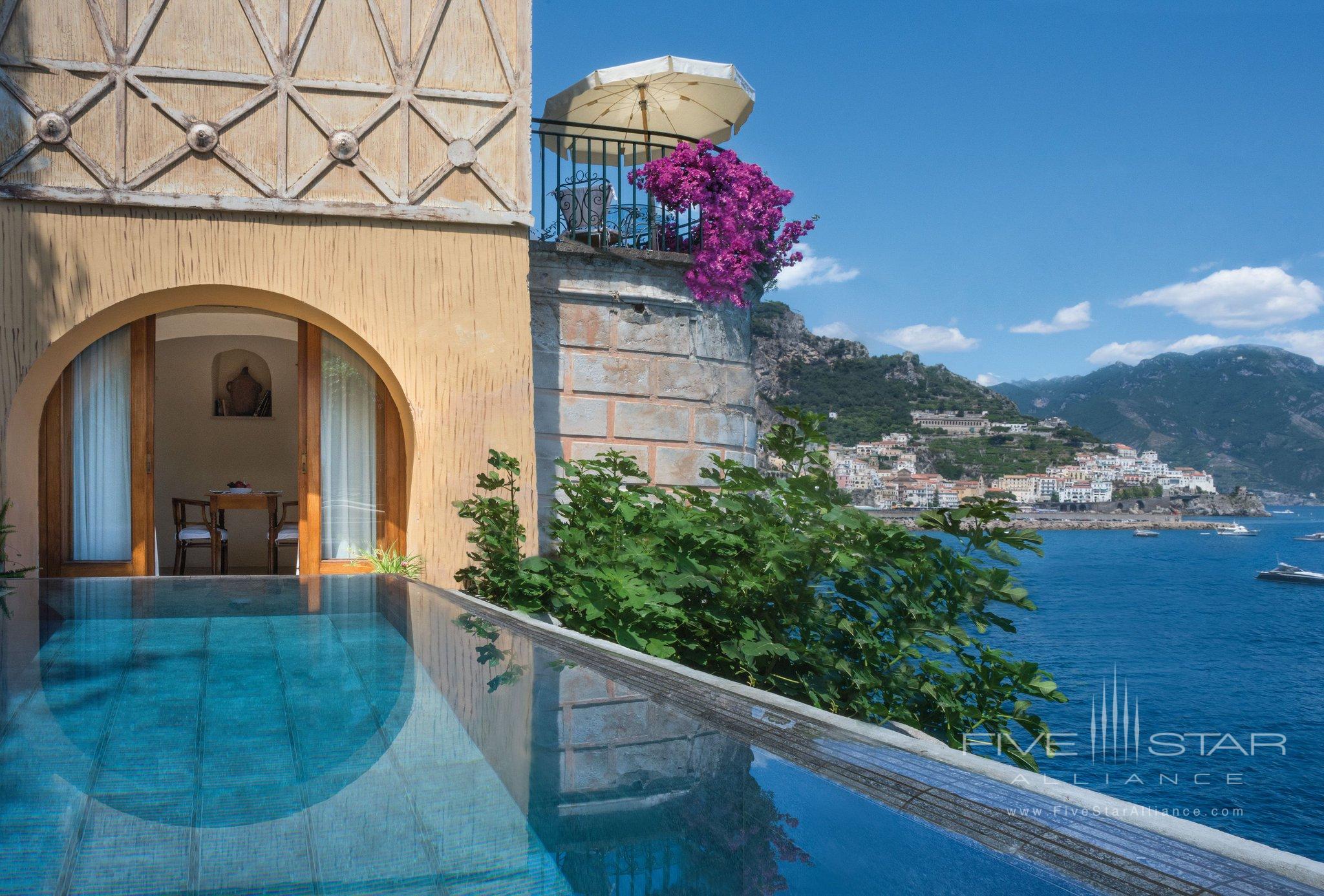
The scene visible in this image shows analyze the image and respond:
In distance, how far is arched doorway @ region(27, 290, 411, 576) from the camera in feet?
18.3

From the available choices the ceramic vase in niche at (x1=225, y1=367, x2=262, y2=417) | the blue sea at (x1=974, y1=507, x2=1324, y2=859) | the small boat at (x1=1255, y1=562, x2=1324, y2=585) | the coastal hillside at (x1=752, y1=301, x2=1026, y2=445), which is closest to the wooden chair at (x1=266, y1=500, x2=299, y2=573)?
the ceramic vase in niche at (x1=225, y1=367, x2=262, y2=417)

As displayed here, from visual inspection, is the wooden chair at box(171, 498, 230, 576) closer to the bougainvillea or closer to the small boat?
the bougainvillea

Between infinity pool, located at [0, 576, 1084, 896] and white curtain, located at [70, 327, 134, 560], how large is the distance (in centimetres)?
321

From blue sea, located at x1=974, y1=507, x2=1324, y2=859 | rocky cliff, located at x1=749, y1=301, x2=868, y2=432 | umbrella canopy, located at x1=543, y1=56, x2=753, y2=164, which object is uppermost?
rocky cliff, located at x1=749, y1=301, x2=868, y2=432

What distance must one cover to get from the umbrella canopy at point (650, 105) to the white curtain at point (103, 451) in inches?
149

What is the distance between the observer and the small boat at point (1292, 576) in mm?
53969

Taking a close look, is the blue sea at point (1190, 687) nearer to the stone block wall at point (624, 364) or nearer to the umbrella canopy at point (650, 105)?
the stone block wall at point (624, 364)

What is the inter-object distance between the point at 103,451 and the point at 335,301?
72.0 inches

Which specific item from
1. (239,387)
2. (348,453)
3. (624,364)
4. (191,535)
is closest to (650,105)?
(624,364)

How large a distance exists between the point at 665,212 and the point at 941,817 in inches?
253

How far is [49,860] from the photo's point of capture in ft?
4.29

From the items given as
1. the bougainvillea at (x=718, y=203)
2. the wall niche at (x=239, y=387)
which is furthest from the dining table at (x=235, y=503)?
the bougainvillea at (x=718, y=203)

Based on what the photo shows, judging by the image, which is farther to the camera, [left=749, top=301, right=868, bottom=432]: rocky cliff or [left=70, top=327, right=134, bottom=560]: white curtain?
[left=749, top=301, right=868, bottom=432]: rocky cliff

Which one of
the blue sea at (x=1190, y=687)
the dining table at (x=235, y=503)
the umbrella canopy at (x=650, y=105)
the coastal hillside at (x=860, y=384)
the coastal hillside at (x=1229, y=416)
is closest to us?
the dining table at (x=235, y=503)
